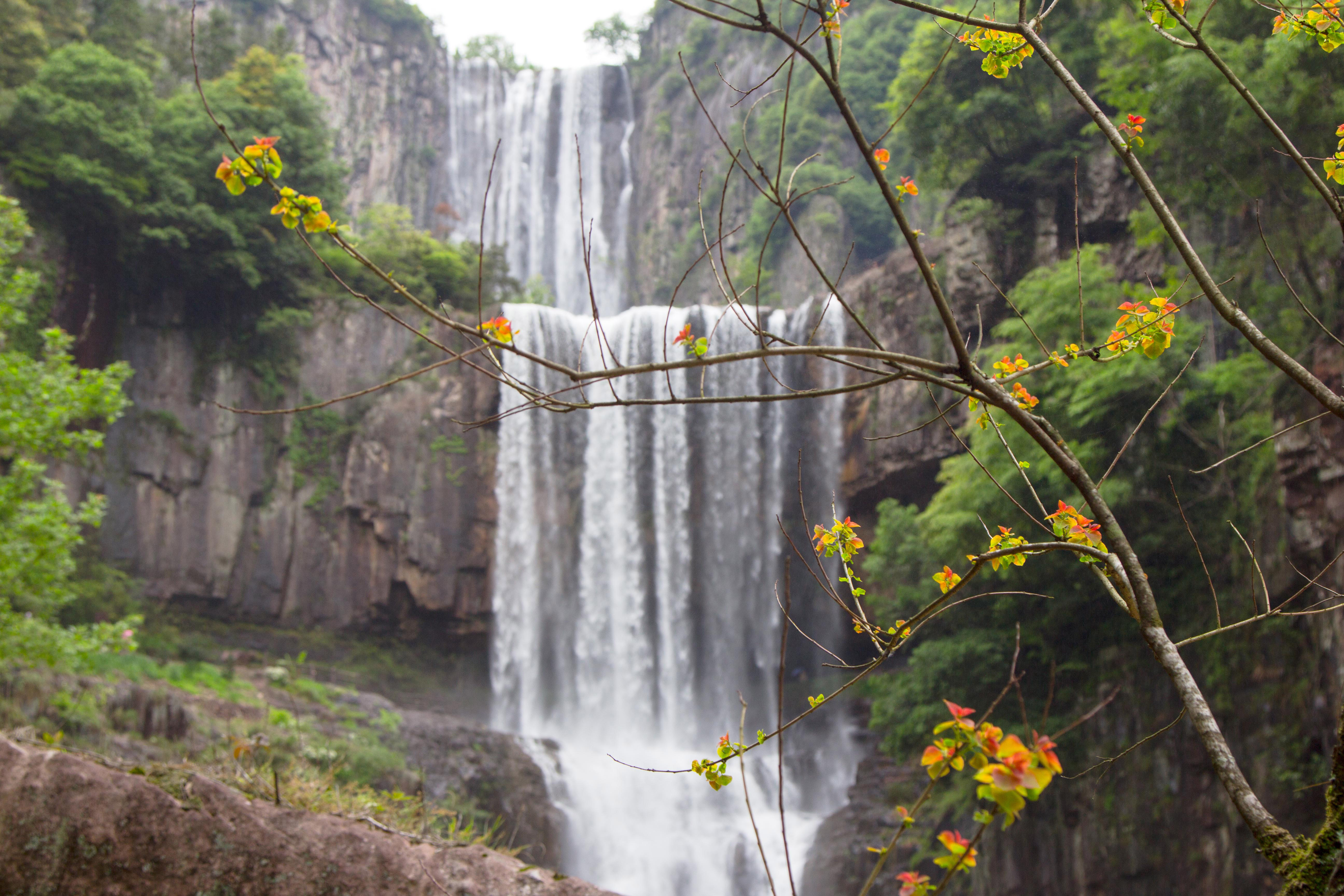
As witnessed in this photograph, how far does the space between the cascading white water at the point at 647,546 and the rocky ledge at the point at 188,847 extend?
14758mm

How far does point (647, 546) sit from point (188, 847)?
1610 cm

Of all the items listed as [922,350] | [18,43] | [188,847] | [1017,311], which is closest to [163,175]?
[18,43]

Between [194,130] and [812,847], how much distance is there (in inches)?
683

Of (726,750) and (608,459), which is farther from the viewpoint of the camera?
(608,459)

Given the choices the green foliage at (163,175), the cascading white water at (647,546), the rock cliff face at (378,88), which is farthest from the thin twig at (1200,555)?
the rock cliff face at (378,88)

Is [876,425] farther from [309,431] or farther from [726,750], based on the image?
[726,750]

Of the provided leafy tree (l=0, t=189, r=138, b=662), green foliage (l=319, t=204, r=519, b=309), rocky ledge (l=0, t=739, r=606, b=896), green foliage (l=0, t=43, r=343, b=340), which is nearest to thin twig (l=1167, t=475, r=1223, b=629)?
rocky ledge (l=0, t=739, r=606, b=896)

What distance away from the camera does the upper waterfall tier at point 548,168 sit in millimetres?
32062

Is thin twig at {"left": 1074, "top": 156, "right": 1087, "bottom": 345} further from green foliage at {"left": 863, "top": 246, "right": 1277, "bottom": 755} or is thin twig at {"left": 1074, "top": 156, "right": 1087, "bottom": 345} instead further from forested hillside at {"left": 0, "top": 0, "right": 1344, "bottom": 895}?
green foliage at {"left": 863, "top": 246, "right": 1277, "bottom": 755}

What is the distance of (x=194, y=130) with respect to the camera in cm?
1827

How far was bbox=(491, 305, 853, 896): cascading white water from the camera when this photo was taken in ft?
63.9

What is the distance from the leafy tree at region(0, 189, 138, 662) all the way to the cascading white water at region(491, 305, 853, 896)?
33.2 feet

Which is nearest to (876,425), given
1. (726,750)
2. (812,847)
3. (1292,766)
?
(812,847)

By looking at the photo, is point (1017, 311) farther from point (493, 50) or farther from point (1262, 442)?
point (493, 50)
